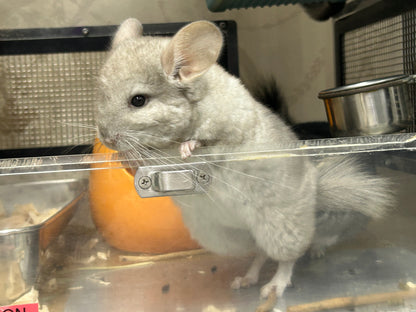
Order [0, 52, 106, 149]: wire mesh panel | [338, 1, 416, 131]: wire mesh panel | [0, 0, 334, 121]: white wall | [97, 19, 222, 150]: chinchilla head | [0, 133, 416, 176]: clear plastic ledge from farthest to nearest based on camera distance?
[0, 0, 334, 121]: white wall
[0, 52, 106, 149]: wire mesh panel
[338, 1, 416, 131]: wire mesh panel
[97, 19, 222, 150]: chinchilla head
[0, 133, 416, 176]: clear plastic ledge

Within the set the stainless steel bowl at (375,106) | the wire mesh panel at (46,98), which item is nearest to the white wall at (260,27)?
the wire mesh panel at (46,98)

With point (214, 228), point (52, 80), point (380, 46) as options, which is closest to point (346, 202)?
point (214, 228)

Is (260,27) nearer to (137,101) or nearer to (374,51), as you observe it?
(374,51)

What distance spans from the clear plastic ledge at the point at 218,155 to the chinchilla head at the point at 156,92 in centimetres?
8

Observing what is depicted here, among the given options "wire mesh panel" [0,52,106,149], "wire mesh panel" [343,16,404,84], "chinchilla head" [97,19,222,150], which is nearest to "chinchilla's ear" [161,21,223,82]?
"chinchilla head" [97,19,222,150]

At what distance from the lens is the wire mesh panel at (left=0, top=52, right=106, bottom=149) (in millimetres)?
1868

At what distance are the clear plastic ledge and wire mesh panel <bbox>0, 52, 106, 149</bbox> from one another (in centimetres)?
85

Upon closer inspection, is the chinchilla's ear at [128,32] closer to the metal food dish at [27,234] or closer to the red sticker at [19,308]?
the metal food dish at [27,234]

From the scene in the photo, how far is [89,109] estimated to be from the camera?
6.49 ft

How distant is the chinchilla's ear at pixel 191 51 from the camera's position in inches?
43.1

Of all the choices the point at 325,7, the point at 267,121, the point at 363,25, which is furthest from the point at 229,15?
the point at 267,121

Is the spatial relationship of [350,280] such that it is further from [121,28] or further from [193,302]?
[121,28]

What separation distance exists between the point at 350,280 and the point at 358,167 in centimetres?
30

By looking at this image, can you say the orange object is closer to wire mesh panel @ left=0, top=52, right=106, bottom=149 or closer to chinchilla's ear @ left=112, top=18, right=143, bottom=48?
chinchilla's ear @ left=112, top=18, right=143, bottom=48
